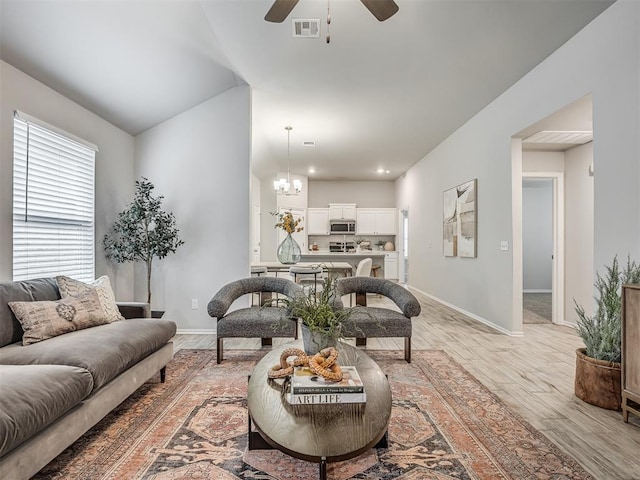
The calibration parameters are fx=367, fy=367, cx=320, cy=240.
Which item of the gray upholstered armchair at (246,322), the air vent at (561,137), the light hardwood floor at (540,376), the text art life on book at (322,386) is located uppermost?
the air vent at (561,137)

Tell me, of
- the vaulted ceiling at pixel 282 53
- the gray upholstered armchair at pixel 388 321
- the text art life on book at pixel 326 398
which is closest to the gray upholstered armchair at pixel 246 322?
the gray upholstered armchair at pixel 388 321

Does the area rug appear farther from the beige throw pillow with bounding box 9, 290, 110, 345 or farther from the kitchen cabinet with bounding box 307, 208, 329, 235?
the kitchen cabinet with bounding box 307, 208, 329, 235

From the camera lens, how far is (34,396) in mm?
1567

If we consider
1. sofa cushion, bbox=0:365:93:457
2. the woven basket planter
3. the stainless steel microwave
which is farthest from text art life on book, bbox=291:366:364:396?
the stainless steel microwave

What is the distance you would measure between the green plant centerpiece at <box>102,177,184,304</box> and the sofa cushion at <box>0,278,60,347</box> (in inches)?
52.0

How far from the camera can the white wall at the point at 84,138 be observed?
9.04ft

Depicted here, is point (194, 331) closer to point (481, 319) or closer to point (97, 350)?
point (97, 350)

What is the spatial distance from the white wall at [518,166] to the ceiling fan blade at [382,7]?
1828 mm

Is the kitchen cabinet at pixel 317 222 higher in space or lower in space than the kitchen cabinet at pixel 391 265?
higher

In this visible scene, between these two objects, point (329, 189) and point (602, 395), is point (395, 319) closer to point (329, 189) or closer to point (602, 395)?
point (602, 395)

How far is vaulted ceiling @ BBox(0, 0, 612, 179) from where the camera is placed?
2.84 meters

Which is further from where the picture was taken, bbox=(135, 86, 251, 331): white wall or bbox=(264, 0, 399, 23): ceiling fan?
bbox=(135, 86, 251, 331): white wall

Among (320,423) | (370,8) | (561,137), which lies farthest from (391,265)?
(320,423)

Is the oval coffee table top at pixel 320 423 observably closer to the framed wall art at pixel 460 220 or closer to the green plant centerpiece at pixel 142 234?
the green plant centerpiece at pixel 142 234
